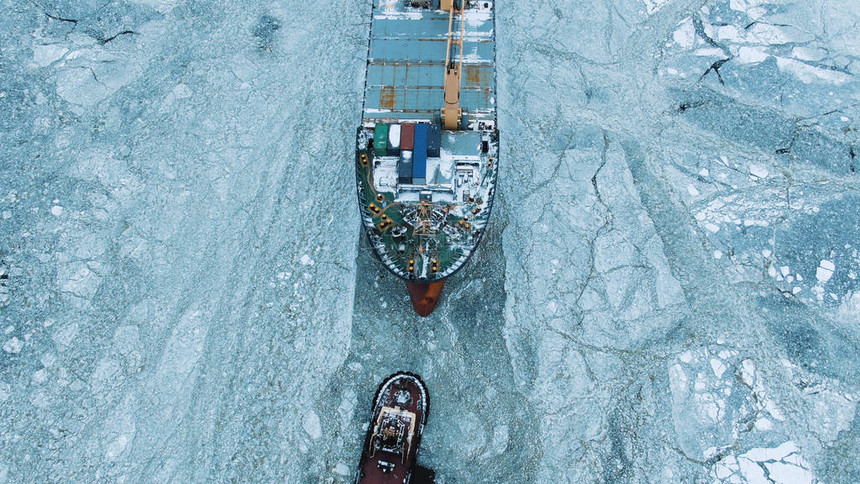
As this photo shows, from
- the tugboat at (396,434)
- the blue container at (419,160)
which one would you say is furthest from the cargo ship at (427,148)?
the tugboat at (396,434)

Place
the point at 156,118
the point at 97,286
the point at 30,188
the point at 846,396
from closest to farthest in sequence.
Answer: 1. the point at 846,396
2. the point at 97,286
3. the point at 30,188
4. the point at 156,118

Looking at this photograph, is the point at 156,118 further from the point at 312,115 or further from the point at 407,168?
the point at 407,168

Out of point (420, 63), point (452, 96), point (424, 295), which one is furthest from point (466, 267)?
point (420, 63)

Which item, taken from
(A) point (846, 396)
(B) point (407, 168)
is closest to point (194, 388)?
(B) point (407, 168)

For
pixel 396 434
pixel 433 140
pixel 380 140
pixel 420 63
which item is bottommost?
pixel 396 434

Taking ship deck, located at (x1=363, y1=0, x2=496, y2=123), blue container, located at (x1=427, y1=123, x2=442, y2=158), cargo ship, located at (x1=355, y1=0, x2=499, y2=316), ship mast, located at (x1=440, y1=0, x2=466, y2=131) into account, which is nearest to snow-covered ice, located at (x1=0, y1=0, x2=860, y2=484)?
cargo ship, located at (x1=355, y1=0, x2=499, y2=316)

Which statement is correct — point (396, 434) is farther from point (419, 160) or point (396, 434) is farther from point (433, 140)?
point (433, 140)
